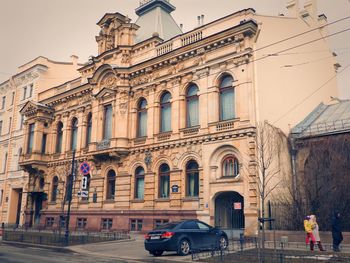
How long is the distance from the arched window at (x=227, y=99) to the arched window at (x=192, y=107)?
2.19 meters

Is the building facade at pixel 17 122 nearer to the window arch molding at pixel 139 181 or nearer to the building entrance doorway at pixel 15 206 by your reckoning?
the building entrance doorway at pixel 15 206

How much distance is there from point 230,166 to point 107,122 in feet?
44.9

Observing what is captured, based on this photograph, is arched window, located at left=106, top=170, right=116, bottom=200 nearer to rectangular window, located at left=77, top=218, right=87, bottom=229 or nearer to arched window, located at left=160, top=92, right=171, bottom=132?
rectangular window, located at left=77, top=218, right=87, bottom=229

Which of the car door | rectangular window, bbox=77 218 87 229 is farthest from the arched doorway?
rectangular window, bbox=77 218 87 229

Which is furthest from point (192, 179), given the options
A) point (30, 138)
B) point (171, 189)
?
point (30, 138)

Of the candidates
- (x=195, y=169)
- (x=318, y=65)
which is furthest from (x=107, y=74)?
(x=318, y=65)

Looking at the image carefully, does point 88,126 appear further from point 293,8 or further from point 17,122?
point 293,8

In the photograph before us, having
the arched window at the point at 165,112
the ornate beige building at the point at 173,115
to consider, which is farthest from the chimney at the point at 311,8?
the arched window at the point at 165,112

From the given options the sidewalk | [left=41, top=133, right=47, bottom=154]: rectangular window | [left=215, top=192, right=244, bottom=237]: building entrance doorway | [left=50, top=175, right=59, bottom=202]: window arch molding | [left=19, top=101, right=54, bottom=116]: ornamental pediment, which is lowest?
the sidewalk

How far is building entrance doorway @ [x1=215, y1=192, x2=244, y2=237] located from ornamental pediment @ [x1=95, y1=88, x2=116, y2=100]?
13667mm

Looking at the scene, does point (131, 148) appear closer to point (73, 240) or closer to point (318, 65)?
point (73, 240)

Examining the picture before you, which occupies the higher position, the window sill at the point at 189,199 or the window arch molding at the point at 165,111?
the window arch molding at the point at 165,111

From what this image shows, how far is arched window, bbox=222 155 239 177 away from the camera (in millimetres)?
24375

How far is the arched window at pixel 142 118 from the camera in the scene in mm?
31098
